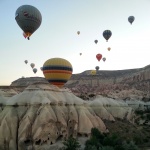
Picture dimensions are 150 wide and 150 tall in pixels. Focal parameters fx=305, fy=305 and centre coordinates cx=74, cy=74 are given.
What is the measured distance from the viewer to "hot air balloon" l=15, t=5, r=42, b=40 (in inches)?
1599

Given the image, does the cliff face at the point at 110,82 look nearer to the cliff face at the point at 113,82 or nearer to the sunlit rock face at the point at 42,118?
the cliff face at the point at 113,82

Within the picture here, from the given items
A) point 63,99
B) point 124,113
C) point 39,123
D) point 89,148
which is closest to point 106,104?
point 124,113

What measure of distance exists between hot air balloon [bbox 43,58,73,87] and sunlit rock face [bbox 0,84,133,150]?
1252 millimetres

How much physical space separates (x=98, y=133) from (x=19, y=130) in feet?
34.4

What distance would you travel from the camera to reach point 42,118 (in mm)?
36844

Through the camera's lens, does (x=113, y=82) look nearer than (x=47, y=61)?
No

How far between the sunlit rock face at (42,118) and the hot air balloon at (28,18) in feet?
27.0

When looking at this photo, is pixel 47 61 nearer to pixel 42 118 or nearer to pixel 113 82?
pixel 42 118

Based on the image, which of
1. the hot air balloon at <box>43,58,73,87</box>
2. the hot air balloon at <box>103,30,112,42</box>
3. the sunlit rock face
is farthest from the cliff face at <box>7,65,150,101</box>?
the sunlit rock face

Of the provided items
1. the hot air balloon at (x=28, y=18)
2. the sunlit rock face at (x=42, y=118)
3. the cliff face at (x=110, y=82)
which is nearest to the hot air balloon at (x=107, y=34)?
the sunlit rock face at (x=42, y=118)

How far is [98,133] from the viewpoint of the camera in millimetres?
40156

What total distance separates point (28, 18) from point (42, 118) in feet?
44.2

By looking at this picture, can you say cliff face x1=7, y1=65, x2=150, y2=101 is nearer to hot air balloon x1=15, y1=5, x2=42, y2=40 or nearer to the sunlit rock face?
the sunlit rock face

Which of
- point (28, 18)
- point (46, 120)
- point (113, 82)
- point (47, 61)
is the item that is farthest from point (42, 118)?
point (113, 82)
